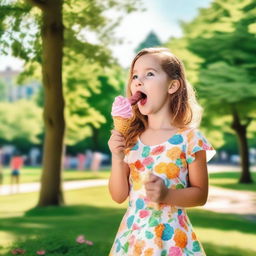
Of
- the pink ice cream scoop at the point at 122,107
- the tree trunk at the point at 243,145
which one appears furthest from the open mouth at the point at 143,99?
the tree trunk at the point at 243,145

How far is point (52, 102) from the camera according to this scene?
1355cm

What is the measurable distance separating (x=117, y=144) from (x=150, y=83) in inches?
16.2

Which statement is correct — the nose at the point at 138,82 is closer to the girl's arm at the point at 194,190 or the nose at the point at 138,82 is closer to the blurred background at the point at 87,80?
the girl's arm at the point at 194,190

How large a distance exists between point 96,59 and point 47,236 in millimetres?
7253

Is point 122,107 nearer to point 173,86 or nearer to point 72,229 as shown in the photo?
point 173,86

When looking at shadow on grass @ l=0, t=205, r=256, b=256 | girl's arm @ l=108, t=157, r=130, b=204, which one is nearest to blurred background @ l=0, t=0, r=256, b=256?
shadow on grass @ l=0, t=205, r=256, b=256

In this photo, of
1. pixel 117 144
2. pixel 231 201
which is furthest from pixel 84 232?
pixel 231 201

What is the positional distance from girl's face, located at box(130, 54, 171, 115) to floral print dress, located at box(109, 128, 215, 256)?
22cm

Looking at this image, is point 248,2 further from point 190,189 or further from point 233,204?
point 190,189

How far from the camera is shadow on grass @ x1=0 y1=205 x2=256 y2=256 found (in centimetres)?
802

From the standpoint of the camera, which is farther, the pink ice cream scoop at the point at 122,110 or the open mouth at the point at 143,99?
the open mouth at the point at 143,99

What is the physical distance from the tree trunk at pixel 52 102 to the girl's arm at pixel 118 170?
9.82 meters

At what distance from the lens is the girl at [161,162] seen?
3.06 meters

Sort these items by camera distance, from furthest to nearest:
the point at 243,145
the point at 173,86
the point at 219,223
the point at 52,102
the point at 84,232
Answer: the point at 243,145 → the point at 52,102 → the point at 219,223 → the point at 84,232 → the point at 173,86
